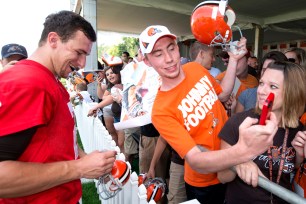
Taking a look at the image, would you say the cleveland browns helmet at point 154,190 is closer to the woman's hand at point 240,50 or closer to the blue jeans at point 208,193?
the blue jeans at point 208,193

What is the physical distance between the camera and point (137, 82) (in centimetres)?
259

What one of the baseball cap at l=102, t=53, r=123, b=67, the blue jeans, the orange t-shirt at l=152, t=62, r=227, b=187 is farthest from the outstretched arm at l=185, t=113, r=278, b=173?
the baseball cap at l=102, t=53, r=123, b=67

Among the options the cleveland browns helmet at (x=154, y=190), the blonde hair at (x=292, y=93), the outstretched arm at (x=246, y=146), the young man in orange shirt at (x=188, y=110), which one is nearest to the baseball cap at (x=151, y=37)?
the young man in orange shirt at (x=188, y=110)

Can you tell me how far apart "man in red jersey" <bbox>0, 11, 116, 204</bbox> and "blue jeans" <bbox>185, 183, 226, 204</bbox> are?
956 mm

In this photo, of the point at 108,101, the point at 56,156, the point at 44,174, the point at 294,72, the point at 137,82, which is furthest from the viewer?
the point at 108,101

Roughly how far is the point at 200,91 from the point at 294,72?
25.6 inches

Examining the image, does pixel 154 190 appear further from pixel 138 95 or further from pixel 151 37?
pixel 151 37

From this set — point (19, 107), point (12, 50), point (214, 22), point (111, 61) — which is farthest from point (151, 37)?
point (111, 61)

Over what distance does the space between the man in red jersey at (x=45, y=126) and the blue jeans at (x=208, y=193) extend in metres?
0.96

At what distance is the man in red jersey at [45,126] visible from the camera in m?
1.02

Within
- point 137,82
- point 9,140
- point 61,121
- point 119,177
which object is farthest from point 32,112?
point 137,82

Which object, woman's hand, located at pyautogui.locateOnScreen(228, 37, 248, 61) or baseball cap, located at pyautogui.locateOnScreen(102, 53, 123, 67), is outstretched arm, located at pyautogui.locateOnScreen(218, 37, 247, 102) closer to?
woman's hand, located at pyautogui.locateOnScreen(228, 37, 248, 61)

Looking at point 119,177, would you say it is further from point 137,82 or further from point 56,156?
point 137,82

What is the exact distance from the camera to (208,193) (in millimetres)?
1996
